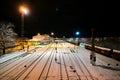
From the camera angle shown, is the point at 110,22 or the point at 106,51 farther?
the point at 110,22

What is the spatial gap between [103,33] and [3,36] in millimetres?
33458

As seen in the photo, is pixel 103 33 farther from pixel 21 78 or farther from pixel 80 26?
pixel 21 78

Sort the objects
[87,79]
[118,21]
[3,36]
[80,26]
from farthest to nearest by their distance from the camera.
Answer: [80,26] < [118,21] < [3,36] < [87,79]

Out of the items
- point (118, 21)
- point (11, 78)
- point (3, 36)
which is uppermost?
point (118, 21)

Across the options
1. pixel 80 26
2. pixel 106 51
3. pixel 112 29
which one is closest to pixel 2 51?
pixel 106 51

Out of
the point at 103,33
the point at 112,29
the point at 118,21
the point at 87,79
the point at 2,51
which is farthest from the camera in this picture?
the point at 103,33

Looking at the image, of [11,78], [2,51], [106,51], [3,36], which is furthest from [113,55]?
[3,36]

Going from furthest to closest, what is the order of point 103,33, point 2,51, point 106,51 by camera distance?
point 103,33 < point 2,51 < point 106,51

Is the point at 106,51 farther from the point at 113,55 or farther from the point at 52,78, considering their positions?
the point at 52,78

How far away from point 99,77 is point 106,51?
11998mm

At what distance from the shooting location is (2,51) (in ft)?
81.8

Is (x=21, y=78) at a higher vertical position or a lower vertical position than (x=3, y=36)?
lower

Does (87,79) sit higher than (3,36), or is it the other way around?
(3,36)

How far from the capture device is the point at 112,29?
5041 cm
